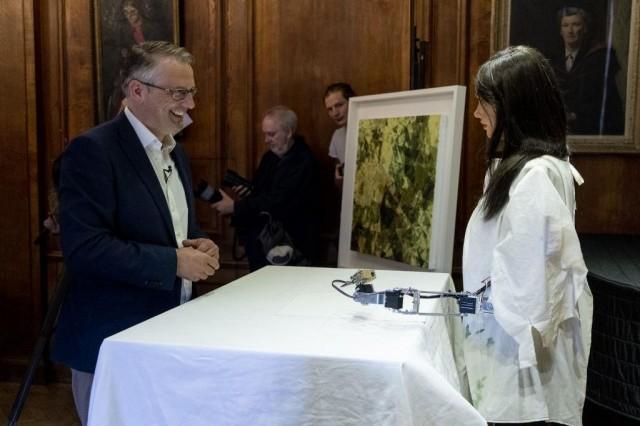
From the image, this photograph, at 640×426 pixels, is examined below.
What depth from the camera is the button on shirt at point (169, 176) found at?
6.66 feet

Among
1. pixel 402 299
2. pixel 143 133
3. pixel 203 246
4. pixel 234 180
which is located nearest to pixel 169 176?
pixel 143 133

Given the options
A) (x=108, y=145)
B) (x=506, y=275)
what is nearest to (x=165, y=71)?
(x=108, y=145)

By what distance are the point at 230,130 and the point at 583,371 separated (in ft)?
9.12

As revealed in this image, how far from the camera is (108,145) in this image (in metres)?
1.92

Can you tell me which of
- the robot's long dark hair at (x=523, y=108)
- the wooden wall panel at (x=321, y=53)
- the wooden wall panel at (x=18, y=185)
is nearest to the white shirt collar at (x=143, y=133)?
the robot's long dark hair at (x=523, y=108)

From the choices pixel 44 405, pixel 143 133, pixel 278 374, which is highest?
pixel 143 133

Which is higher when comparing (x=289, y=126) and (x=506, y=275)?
(x=289, y=126)

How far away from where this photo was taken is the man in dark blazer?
1.83 m

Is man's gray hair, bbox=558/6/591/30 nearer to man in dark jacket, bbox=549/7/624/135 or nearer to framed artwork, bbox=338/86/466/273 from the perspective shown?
man in dark jacket, bbox=549/7/624/135

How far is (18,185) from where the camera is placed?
4301 mm

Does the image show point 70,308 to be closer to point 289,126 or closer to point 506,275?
point 506,275

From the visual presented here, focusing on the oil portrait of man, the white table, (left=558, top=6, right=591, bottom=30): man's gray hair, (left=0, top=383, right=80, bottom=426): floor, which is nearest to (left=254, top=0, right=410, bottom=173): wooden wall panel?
the oil portrait of man

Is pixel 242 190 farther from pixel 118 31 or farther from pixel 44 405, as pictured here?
pixel 44 405

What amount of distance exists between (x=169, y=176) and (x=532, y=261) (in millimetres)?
1073
